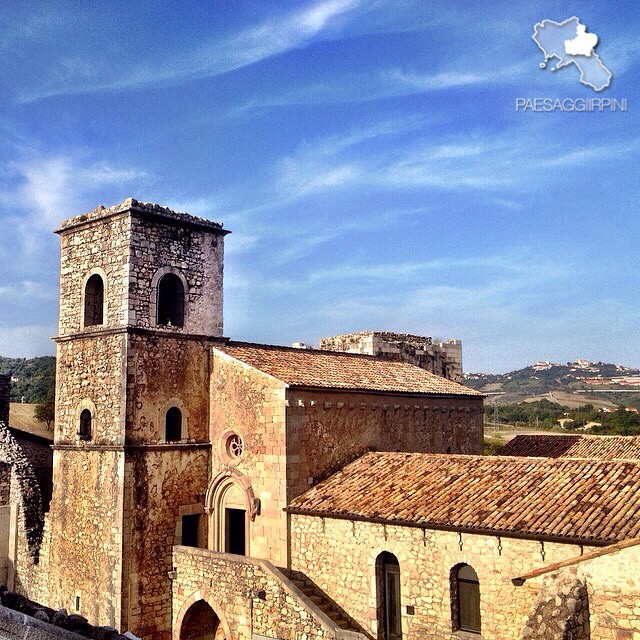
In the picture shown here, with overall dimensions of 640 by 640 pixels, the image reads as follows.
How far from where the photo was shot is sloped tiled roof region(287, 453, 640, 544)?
12773mm

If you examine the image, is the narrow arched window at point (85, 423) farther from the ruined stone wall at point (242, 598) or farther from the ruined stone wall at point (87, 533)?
the ruined stone wall at point (242, 598)

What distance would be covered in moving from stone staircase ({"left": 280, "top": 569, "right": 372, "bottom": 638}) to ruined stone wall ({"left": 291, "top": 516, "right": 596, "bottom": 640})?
0.12 meters

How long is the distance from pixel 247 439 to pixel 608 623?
9781mm

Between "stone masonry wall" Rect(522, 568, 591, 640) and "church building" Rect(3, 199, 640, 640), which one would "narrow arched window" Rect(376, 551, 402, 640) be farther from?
"stone masonry wall" Rect(522, 568, 591, 640)

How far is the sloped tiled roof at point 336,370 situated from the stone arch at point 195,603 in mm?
5433

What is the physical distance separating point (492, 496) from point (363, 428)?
5.80 meters

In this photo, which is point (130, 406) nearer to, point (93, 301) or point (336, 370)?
point (93, 301)

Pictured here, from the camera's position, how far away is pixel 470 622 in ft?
45.8

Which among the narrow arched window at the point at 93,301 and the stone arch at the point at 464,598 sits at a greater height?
the narrow arched window at the point at 93,301

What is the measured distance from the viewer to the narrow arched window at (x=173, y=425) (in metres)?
18.8

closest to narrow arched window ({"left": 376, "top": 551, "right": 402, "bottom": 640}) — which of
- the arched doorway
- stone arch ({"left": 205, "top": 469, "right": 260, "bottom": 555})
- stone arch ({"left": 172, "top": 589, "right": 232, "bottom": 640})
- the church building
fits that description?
the church building

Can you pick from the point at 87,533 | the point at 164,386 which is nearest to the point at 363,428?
the point at 164,386

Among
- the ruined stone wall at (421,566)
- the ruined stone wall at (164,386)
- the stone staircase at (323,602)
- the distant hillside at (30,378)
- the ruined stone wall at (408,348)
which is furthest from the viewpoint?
the distant hillside at (30,378)

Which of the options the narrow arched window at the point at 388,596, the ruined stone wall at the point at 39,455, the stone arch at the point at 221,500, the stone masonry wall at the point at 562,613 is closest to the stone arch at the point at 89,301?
the stone arch at the point at 221,500
